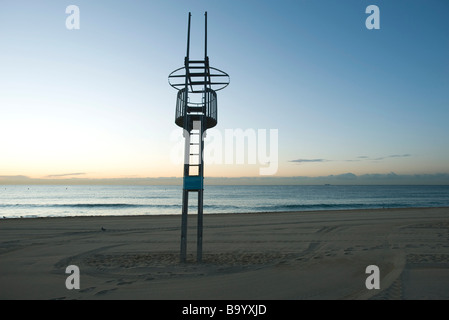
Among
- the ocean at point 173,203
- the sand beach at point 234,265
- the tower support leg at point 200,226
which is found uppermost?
the tower support leg at point 200,226

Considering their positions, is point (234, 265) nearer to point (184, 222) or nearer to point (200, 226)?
point (200, 226)

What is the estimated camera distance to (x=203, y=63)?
351 inches

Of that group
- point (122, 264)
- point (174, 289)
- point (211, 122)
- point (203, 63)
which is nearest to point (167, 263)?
point (122, 264)

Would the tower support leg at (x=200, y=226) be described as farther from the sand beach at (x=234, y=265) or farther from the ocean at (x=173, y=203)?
the ocean at (x=173, y=203)

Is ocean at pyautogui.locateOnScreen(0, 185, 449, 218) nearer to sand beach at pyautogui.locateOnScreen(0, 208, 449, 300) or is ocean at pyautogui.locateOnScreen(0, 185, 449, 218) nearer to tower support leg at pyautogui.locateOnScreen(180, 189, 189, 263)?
sand beach at pyautogui.locateOnScreen(0, 208, 449, 300)

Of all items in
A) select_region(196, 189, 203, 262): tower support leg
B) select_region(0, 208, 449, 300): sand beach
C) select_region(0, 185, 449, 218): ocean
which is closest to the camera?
select_region(0, 208, 449, 300): sand beach

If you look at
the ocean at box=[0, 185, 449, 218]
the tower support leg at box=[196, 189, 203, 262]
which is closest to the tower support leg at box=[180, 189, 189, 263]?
the tower support leg at box=[196, 189, 203, 262]

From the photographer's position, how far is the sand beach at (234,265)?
6453 mm

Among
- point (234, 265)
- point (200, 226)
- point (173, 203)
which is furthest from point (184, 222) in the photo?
point (173, 203)

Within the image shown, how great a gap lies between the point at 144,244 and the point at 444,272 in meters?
10.6

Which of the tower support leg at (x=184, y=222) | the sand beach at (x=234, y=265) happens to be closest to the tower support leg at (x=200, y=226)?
the tower support leg at (x=184, y=222)

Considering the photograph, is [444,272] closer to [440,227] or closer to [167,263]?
[167,263]

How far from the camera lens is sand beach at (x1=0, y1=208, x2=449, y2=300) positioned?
6.45m
